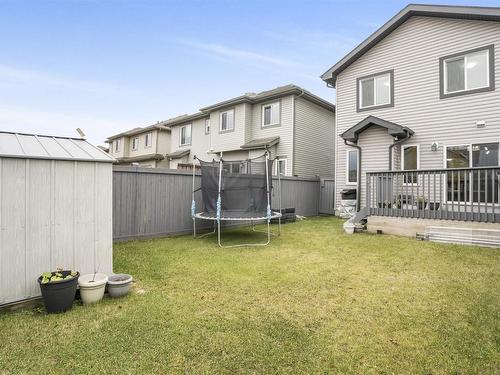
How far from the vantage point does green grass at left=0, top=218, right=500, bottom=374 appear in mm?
2145

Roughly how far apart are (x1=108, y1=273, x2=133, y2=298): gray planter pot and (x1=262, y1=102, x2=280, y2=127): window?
1254 centimetres

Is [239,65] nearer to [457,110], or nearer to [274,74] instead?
[274,74]

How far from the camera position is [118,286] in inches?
133

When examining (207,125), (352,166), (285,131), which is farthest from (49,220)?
(207,125)

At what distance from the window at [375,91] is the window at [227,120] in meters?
7.56

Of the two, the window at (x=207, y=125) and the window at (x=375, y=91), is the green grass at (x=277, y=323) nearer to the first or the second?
the window at (x=375, y=91)

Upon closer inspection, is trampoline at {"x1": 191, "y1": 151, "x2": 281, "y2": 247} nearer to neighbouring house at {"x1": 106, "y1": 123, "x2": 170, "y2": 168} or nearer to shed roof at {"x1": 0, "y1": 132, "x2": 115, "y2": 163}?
shed roof at {"x1": 0, "y1": 132, "x2": 115, "y2": 163}

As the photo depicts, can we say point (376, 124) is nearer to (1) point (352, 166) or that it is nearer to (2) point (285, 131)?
(1) point (352, 166)

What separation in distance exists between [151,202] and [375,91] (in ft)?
31.5

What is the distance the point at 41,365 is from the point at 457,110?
1167 centimetres

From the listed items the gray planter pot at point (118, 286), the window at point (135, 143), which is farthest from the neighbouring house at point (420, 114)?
the window at point (135, 143)

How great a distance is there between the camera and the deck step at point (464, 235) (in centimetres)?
610

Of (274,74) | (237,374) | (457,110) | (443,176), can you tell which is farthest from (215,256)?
(274,74)

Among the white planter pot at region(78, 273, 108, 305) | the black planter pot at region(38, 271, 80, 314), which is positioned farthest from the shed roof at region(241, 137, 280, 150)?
the black planter pot at region(38, 271, 80, 314)
